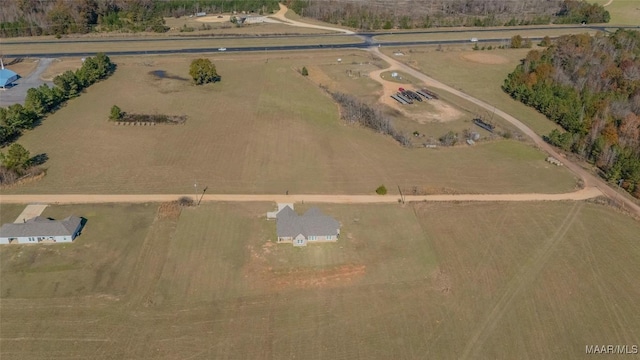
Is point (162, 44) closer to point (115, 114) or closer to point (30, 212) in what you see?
point (115, 114)

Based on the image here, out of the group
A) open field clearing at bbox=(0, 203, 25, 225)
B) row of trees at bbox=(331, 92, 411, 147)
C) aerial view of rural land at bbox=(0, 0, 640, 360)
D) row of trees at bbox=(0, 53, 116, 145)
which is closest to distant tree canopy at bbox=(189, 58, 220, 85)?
aerial view of rural land at bbox=(0, 0, 640, 360)

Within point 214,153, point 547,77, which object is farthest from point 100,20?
point 547,77

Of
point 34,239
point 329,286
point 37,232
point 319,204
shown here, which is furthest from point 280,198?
point 34,239

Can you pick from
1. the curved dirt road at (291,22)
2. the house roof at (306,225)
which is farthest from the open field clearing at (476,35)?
the house roof at (306,225)

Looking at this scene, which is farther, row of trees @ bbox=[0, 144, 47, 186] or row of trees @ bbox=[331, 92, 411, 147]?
row of trees @ bbox=[331, 92, 411, 147]

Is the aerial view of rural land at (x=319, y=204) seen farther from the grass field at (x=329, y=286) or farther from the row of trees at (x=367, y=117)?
the row of trees at (x=367, y=117)

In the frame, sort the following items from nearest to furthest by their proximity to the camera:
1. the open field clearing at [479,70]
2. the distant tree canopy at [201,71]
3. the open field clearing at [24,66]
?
the open field clearing at [479,70]
the distant tree canopy at [201,71]
the open field clearing at [24,66]

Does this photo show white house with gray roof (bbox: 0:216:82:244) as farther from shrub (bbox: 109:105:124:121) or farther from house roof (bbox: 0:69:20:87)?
house roof (bbox: 0:69:20:87)
